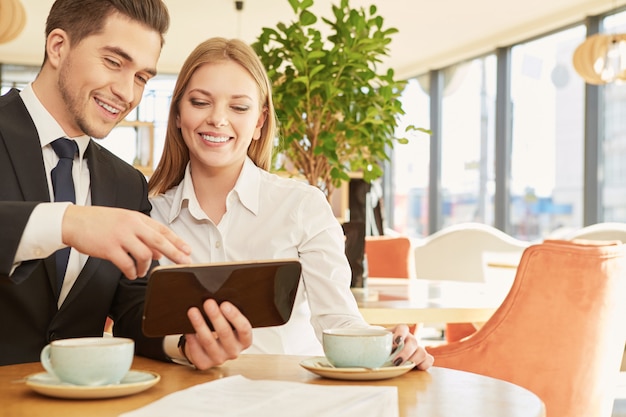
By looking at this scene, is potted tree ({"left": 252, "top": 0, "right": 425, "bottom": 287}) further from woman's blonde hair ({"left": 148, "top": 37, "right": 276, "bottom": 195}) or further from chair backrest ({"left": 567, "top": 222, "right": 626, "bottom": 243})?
chair backrest ({"left": 567, "top": 222, "right": 626, "bottom": 243})

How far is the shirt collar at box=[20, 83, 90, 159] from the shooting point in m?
1.71

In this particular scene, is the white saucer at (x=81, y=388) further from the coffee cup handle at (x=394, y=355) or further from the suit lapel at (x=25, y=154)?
the suit lapel at (x=25, y=154)

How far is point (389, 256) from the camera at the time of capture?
4.58 meters

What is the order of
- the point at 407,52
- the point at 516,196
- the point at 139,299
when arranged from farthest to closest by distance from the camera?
the point at 407,52 → the point at 516,196 → the point at 139,299

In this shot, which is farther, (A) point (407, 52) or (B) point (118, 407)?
(A) point (407, 52)

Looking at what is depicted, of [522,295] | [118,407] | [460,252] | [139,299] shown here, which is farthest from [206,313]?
[460,252]

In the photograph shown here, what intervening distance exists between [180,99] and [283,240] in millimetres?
477

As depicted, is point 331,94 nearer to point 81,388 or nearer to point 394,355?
point 394,355

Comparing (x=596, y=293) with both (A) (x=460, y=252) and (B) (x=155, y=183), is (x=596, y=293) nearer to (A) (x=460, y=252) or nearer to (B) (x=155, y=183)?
(B) (x=155, y=183)

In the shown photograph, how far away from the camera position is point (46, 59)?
186 cm

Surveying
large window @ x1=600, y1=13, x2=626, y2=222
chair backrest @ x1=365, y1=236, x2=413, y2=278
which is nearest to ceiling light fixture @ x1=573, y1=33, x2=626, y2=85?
large window @ x1=600, y1=13, x2=626, y2=222

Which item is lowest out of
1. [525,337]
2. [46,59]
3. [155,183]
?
[525,337]

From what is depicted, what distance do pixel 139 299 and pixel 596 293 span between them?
4.28 ft

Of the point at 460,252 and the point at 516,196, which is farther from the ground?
the point at 516,196
